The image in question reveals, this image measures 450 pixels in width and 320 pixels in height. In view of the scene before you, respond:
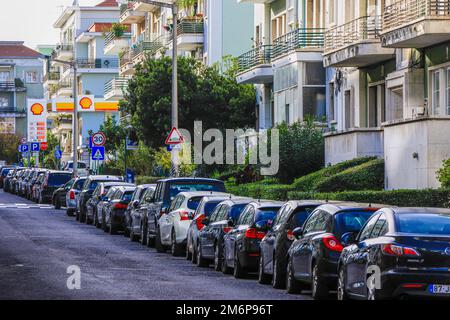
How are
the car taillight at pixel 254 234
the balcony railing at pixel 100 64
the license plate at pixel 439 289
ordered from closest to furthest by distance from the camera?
the license plate at pixel 439 289, the car taillight at pixel 254 234, the balcony railing at pixel 100 64

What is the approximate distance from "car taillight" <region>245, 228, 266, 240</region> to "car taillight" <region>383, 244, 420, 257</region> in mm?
7511

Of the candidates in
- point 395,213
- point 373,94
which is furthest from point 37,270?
point 373,94

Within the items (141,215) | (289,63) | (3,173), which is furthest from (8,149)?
(141,215)

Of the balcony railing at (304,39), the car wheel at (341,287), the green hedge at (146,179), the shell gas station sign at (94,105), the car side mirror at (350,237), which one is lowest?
the car wheel at (341,287)

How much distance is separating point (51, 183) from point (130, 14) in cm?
2680

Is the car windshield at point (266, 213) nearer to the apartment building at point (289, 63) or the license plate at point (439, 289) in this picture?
the license plate at point (439, 289)

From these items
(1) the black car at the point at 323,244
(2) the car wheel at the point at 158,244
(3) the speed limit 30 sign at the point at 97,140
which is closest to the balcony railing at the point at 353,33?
(2) the car wheel at the point at 158,244

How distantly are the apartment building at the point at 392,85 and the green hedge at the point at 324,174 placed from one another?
22.4 inches

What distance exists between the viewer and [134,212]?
37.1m

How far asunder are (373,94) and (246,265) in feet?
67.7

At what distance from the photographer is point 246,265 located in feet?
80.1

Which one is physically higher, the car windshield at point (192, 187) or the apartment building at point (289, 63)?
the apartment building at point (289, 63)

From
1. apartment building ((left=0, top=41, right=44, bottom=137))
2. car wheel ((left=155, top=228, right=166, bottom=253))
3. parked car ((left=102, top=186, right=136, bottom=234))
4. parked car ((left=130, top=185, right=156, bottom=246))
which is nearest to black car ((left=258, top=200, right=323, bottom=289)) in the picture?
car wheel ((left=155, top=228, right=166, bottom=253))

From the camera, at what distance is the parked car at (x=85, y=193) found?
47.5 meters
